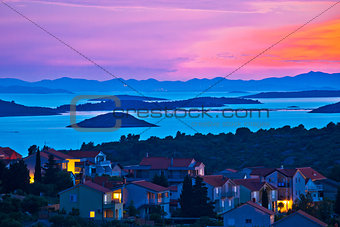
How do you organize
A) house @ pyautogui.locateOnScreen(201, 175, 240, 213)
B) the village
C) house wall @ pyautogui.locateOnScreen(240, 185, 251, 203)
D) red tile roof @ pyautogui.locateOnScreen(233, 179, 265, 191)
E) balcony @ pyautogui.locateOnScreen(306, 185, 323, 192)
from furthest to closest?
balcony @ pyautogui.locateOnScreen(306, 185, 323, 192), red tile roof @ pyautogui.locateOnScreen(233, 179, 265, 191), house wall @ pyautogui.locateOnScreen(240, 185, 251, 203), house @ pyautogui.locateOnScreen(201, 175, 240, 213), the village

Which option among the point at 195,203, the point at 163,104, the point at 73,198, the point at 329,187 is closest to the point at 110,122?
the point at 163,104

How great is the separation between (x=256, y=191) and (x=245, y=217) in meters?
6.58

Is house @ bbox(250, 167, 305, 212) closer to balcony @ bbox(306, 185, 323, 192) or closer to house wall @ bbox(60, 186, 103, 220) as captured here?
balcony @ bbox(306, 185, 323, 192)

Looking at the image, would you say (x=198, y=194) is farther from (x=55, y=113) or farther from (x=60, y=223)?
(x=55, y=113)

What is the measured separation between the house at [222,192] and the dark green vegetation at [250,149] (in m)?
12.8

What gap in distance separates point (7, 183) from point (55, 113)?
135 meters

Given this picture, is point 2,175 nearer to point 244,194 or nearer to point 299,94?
point 244,194

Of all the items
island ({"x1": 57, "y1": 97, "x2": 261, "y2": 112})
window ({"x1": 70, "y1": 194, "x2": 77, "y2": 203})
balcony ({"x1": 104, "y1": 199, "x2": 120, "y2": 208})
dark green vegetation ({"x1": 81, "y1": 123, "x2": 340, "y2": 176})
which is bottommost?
balcony ({"x1": 104, "y1": 199, "x2": 120, "y2": 208})

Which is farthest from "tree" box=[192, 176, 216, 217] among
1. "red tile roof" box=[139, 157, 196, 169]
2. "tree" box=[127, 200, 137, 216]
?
"red tile roof" box=[139, 157, 196, 169]

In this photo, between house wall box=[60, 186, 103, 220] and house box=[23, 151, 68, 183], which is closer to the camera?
house wall box=[60, 186, 103, 220]

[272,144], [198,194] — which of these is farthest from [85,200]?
[272,144]

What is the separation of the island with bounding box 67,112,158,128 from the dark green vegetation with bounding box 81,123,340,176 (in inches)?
1493

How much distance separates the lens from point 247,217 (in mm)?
23672

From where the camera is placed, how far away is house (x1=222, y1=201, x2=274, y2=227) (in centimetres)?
2355
